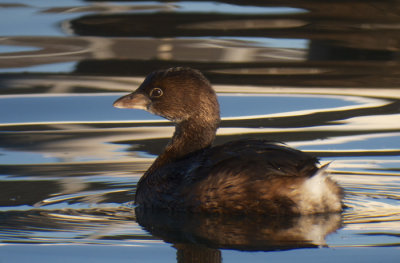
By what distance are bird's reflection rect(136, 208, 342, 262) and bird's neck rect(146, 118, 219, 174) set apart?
697 millimetres

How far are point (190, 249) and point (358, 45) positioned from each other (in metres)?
7.43

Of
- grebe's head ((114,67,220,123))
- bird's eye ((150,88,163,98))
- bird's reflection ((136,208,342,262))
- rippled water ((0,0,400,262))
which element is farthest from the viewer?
bird's eye ((150,88,163,98))

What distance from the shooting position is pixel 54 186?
740cm

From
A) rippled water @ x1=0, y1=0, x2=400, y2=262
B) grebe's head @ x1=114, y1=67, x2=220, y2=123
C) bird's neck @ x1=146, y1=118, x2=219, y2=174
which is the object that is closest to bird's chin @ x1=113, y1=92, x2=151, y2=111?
grebe's head @ x1=114, y1=67, x2=220, y2=123

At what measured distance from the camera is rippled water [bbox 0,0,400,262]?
6.08m

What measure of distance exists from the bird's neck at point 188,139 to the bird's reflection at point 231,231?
2.29ft

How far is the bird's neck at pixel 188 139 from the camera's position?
24.1 feet

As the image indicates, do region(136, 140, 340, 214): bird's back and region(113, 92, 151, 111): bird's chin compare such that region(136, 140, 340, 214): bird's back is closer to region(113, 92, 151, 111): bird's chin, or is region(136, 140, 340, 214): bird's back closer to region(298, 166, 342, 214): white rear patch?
region(298, 166, 342, 214): white rear patch

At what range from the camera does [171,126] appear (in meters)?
9.64

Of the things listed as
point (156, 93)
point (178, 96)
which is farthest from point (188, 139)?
point (156, 93)

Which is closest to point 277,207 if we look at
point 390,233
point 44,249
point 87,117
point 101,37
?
point 390,233

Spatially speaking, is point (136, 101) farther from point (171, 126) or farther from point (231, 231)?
point (171, 126)

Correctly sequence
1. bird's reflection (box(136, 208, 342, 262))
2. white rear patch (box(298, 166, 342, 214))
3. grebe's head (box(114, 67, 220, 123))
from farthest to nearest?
grebe's head (box(114, 67, 220, 123)) → white rear patch (box(298, 166, 342, 214)) → bird's reflection (box(136, 208, 342, 262))

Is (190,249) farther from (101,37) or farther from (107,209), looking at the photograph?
(101,37)
